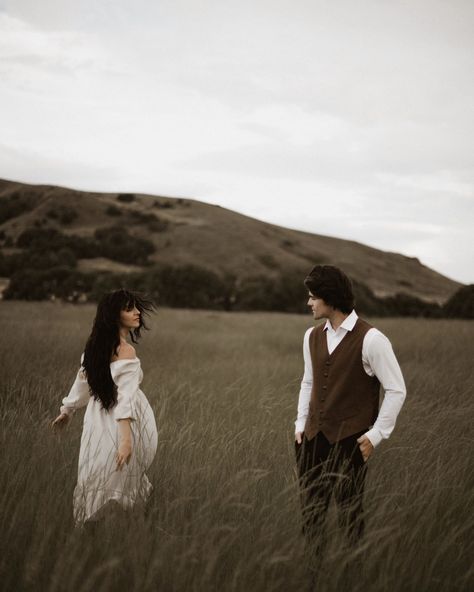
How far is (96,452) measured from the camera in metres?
2.59

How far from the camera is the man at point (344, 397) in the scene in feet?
7.82

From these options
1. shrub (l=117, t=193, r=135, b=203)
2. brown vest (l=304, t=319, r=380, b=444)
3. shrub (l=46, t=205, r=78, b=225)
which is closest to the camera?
brown vest (l=304, t=319, r=380, b=444)

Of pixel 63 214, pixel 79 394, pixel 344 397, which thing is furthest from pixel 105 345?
pixel 63 214

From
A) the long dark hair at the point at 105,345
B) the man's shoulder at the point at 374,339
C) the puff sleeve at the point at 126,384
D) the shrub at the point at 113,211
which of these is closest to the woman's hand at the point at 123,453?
the puff sleeve at the point at 126,384

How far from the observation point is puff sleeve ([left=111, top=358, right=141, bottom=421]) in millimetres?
2525

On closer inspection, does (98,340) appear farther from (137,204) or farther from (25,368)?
(137,204)

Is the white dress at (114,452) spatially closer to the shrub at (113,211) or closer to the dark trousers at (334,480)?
the dark trousers at (334,480)

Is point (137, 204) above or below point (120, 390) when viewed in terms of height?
above

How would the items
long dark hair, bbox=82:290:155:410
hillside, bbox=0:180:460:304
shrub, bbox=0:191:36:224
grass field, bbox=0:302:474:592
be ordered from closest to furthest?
grass field, bbox=0:302:474:592 < long dark hair, bbox=82:290:155:410 < hillside, bbox=0:180:460:304 < shrub, bbox=0:191:36:224

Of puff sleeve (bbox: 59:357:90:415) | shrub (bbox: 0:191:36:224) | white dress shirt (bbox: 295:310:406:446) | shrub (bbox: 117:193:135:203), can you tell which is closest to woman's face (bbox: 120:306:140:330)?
puff sleeve (bbox: 59:357:90:415)

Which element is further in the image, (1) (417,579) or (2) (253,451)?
(2) (253,451)

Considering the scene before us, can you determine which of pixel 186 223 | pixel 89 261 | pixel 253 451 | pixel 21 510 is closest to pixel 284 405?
pixel 253 451

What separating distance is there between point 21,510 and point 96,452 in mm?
420

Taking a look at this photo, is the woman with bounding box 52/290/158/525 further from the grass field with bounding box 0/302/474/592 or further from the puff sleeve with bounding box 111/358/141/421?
the grass field with bounding box 0/302/474/592
